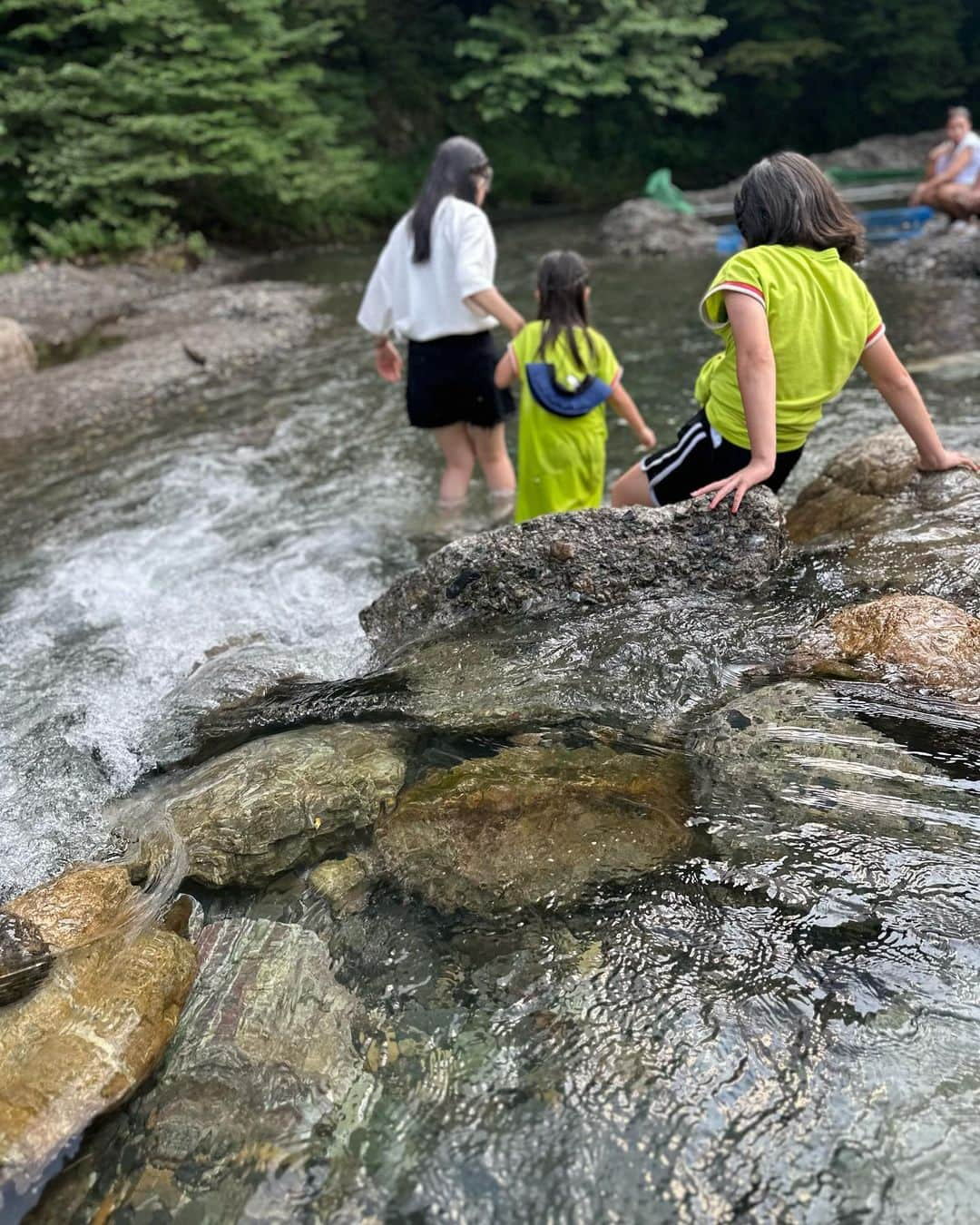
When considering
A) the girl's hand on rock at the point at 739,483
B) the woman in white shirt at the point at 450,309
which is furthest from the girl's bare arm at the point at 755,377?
the woman in white shirt at the point at 450,309

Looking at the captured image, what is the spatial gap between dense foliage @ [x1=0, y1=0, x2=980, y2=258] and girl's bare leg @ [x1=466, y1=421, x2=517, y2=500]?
10.4m

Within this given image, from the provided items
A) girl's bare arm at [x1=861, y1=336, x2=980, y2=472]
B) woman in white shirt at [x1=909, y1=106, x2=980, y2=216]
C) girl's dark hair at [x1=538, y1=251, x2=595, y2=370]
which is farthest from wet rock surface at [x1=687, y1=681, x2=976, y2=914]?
woman in white shirt at [x1=909, y1=106, x2=980, y2=216]

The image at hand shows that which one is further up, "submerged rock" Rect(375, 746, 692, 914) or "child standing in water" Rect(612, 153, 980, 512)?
"child standing in water" Rect(612, 153, 980, 512)

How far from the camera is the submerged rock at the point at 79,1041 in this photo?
179cm

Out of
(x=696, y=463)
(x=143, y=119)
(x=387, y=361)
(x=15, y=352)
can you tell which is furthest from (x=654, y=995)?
(x=143, y=119)

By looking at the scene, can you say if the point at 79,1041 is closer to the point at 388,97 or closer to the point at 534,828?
the point at 534,828

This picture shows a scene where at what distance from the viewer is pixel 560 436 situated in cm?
431

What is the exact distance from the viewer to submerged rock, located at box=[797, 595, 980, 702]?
2715mm

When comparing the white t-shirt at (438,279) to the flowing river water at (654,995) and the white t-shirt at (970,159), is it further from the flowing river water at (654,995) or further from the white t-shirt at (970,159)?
the white t-shirt at (970,159)

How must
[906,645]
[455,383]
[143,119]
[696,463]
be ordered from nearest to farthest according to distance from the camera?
[906,645]
[696,463]
[455,383]
[143,119]

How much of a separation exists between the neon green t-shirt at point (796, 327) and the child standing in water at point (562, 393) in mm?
964

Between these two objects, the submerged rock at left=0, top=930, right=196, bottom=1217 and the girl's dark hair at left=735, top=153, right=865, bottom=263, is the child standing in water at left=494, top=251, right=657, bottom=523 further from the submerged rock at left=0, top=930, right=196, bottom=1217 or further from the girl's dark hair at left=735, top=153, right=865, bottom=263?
the submerged rock at left=0, top=930, right=196, bottom=1217

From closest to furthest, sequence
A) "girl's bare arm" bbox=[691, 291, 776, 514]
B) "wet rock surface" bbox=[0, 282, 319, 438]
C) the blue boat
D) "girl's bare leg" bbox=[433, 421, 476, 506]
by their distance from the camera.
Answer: "girl's bare arm" bbox=[691, 291, 776, 514] → "girl's bare leg" bbox=[433, 421, 476, 506] → "wet rock surface" bbox=[0, 282, 319, 438] → the blue boat

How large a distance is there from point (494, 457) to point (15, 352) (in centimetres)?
611
